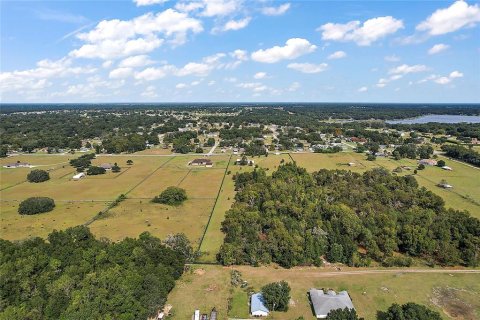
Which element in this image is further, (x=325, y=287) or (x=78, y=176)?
(x=78, y=176)

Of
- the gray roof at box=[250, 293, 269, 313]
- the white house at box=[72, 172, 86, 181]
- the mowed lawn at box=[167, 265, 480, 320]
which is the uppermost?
the white house at box=[72, 172, 86, 181]

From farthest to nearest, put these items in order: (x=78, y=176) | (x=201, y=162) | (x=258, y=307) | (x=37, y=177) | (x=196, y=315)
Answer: (x=201, y=162) < (x=78, y=176) < (x=37, y=177) < (x=258, y=307) < (x=196, y=315)

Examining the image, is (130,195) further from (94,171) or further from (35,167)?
(35,167)

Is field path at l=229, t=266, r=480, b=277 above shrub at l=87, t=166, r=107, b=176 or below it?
below

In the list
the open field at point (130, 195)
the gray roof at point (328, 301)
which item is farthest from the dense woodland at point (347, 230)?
the open field at point (130, 195)

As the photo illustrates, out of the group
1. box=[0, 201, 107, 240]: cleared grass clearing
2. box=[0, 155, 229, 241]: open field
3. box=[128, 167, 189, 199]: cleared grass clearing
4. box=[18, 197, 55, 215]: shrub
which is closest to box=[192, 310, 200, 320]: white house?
box=[0, 155, 229, 241]: open field

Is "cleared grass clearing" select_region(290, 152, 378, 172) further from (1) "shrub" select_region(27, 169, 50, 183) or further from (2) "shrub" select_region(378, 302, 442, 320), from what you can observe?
(1) "shrub" select_region(27, 169, 50, 183)

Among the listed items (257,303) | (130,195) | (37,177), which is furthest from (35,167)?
(257,303)
